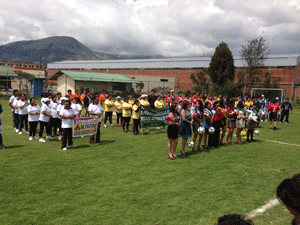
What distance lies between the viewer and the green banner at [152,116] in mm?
11953

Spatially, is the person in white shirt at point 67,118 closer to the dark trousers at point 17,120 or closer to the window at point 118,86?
the dark trousers at point 17,120

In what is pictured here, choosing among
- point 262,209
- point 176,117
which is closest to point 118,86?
point 176,117

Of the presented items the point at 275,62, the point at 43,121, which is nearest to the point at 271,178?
the point at 43,121

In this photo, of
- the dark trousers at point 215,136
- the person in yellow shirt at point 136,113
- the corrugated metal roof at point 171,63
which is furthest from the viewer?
the corrugated metal roof at point 171,63

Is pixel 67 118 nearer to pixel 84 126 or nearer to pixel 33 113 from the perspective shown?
pixel 84 126

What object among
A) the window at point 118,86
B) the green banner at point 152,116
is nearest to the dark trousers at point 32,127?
the green banner at point 152,116

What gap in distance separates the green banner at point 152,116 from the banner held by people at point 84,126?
320 cm

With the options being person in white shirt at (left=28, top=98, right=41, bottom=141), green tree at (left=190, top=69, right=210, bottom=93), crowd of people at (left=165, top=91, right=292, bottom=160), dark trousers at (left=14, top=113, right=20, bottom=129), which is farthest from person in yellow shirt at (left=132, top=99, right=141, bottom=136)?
green tree at (left=190, top=69, right=210, bottom=93)

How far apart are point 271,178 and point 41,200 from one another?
18.6 feet

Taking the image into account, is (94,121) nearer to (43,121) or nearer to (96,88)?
(43,121)

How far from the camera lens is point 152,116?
40.3 ft

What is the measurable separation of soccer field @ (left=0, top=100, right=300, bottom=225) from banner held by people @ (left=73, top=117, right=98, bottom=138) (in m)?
0.63

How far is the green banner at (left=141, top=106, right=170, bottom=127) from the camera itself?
39.2 feet

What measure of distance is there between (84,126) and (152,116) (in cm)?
430
